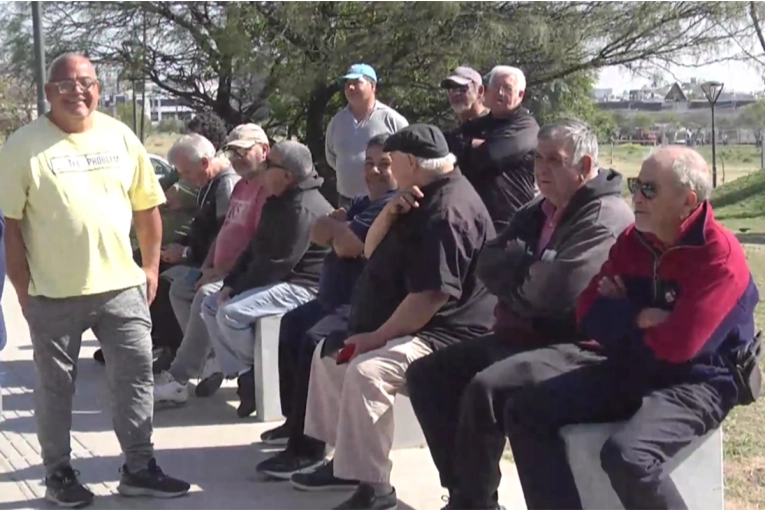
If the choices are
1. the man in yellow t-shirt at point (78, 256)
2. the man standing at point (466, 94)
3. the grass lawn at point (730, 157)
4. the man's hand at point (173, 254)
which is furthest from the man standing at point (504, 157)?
the grass lawn at point (730, 157)

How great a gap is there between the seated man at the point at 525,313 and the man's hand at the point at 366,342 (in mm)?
213

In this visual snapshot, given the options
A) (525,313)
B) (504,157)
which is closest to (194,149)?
(504,157)

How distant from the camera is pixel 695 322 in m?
3.48

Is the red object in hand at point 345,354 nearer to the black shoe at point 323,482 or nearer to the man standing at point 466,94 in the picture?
the black shoe at point 323,482

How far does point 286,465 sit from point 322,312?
2.63 ft

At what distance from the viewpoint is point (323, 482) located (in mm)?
4805

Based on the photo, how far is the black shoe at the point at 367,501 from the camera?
445 cm

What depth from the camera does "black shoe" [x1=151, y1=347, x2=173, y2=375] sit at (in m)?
6.97

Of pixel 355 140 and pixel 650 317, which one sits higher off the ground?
pixel 355 140

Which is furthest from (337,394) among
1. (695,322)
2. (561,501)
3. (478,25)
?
(478,25)

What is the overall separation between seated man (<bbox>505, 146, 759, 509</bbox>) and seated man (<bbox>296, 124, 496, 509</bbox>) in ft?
2.34

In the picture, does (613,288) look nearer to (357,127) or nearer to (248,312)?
(248,312)

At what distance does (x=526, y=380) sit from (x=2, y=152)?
216 centimetres

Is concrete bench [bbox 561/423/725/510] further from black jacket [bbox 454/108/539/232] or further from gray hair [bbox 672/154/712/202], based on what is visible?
black jacket [bbox 454/108/539/232]
